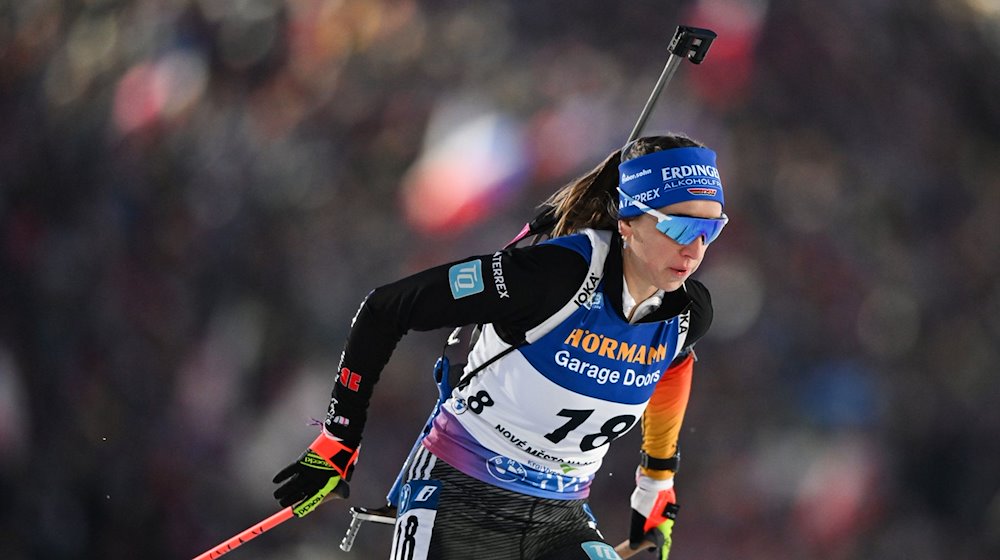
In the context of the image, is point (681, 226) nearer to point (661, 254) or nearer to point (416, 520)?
point (661, 254)

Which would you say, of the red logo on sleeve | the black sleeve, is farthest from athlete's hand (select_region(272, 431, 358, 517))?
the black sleeve

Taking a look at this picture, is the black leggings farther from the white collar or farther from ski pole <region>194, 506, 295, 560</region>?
ski pole <region>194, 506, 295, 560</region>

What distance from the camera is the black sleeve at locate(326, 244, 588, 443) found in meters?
2.13

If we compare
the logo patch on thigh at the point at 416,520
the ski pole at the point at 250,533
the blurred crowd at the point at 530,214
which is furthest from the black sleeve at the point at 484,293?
the blurred crowd at the point at 530,214

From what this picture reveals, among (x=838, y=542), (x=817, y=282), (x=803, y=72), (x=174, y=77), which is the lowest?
(x=838, y=542)

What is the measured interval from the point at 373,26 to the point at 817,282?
188 centimetres

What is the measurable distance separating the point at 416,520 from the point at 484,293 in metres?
0.51

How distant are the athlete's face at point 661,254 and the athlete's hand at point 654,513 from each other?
2.63ft

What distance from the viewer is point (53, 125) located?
14.8 ft

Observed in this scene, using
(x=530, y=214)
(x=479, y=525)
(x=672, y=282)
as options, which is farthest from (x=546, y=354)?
(x=530, y=214)

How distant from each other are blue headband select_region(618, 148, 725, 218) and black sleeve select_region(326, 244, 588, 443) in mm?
184

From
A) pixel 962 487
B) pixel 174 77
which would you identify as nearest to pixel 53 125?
pixel 174 77

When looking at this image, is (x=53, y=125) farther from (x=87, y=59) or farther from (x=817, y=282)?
(x=817, y=282)

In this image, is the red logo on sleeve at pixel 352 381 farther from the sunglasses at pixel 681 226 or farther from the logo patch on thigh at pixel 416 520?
the sunglasses at pixel 681 226
